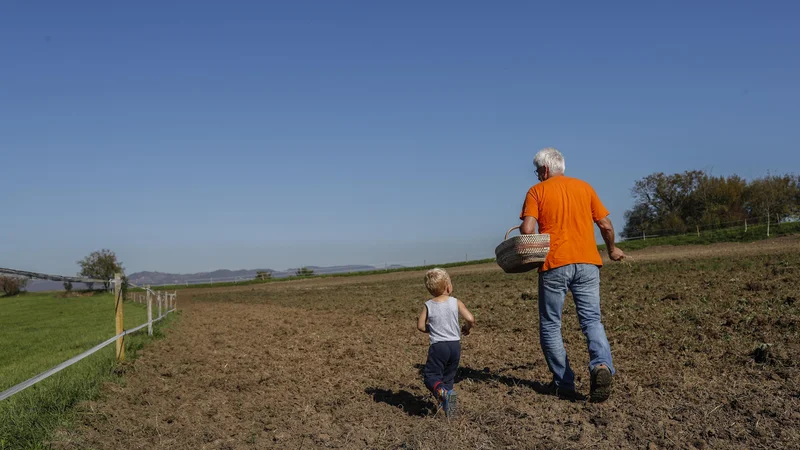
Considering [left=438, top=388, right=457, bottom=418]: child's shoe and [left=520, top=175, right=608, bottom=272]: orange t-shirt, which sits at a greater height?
[left=520, top=175, right=608, bottom=272]: orange t-shirt

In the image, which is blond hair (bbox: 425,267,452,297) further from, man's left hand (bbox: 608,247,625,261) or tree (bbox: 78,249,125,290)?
tree (bbox: 78,249,125,290)

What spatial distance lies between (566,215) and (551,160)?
62 centimetres

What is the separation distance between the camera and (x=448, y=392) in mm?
5195

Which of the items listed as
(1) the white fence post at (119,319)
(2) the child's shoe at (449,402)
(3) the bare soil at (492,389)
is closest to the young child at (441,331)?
(2) the child's shoe at (449,402)

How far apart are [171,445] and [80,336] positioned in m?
11.2

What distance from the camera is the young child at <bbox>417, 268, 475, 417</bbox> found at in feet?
17.9

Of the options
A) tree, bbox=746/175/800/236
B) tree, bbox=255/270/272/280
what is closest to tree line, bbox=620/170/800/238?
tree, bbox=746/175/800/236

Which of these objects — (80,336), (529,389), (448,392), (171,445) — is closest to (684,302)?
(529,389)

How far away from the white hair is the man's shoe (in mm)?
1850

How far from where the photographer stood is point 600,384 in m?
5.27

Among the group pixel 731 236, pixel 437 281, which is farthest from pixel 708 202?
pixel 437 281

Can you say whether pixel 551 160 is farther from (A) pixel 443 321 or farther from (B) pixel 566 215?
(A) pixel 443 321

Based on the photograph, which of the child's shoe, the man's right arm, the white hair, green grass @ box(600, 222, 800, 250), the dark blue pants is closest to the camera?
the child's shoe

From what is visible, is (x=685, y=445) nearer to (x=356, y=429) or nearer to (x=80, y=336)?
(x=356, y=429)
